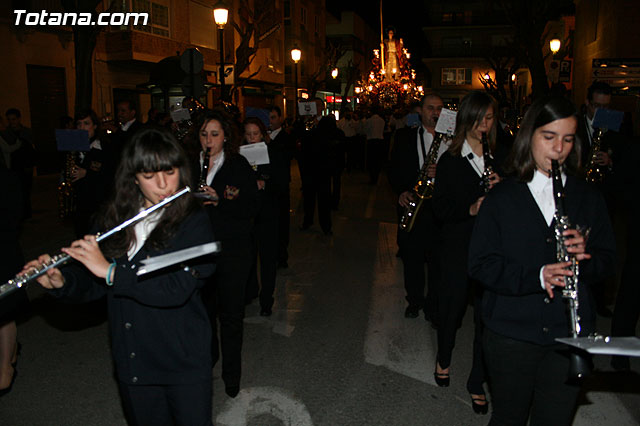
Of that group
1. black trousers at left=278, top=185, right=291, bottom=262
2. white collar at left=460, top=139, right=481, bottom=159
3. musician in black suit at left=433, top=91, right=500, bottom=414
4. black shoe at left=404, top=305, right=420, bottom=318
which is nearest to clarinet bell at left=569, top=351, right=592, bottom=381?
musician in black suit at left=433, top=91, right=500, bottom=414

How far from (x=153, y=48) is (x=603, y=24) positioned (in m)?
18.3

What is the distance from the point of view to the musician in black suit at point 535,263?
2771mm

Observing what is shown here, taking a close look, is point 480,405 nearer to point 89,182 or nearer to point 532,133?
point 532,133

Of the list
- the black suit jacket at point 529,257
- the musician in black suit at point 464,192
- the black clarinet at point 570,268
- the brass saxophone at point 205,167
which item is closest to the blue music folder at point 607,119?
the musician in black suit at point 464,192

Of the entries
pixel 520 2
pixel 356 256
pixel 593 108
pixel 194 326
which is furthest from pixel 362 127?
pixel 194 326

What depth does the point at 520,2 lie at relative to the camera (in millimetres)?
19641

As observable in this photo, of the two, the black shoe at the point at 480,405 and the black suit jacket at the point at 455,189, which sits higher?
the black suit jacket at the point at 455,189

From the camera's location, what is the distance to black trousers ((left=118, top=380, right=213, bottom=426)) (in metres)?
2.79

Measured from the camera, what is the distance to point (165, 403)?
285cm

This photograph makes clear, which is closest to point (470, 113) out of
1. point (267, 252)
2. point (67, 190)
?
point (267, 252)

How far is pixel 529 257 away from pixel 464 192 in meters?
1.44

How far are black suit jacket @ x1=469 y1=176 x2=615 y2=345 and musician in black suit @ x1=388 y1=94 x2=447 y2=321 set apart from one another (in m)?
2.94

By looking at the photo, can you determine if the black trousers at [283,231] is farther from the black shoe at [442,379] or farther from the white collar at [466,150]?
the white collar at [466,150]

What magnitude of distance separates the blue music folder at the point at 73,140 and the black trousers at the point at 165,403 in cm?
444
